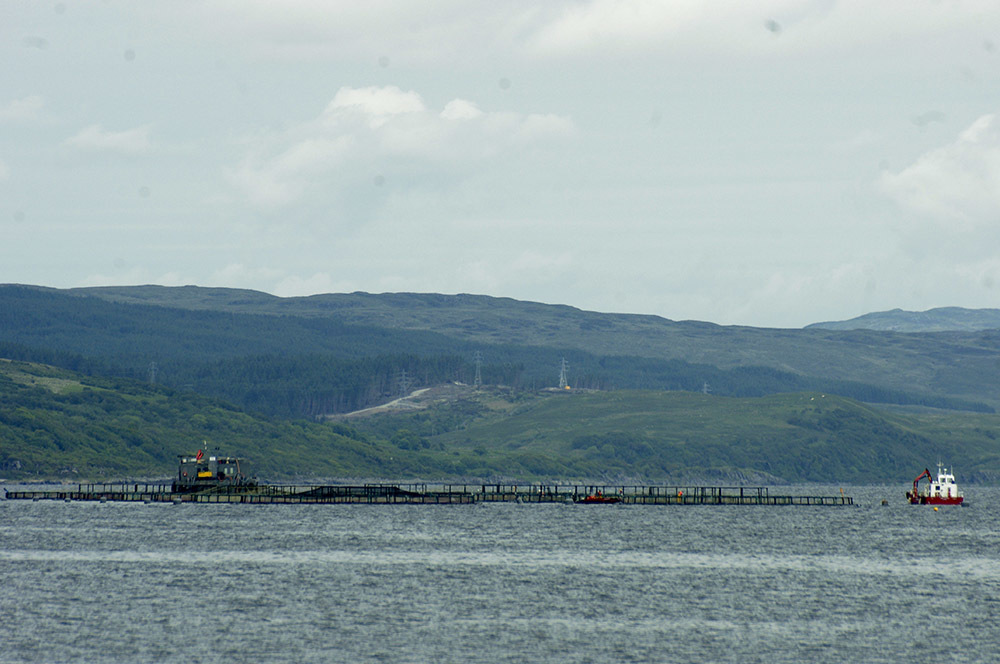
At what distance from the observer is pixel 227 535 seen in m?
140

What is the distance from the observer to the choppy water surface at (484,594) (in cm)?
7119

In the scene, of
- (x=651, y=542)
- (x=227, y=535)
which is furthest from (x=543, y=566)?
(x=227, y=535)

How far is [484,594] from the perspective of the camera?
93.5 m

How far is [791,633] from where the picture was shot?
254ft

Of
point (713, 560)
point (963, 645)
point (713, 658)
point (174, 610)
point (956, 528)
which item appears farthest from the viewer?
point (956, 528)

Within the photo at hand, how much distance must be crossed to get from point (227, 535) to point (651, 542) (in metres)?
46.8

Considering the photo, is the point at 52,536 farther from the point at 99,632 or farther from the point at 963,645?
the point at 963,645

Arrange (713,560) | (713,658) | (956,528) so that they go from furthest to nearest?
(956,528) → (713,560) → (713,658)

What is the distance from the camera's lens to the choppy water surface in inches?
2803

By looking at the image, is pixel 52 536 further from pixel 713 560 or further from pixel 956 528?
pixel 956 528

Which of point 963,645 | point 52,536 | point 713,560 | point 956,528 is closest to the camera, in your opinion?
point 963,645

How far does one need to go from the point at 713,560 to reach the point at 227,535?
53.4 meters

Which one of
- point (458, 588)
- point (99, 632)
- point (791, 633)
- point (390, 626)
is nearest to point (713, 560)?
point (458, 588)

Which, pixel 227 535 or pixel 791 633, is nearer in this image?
pixel 791 633
